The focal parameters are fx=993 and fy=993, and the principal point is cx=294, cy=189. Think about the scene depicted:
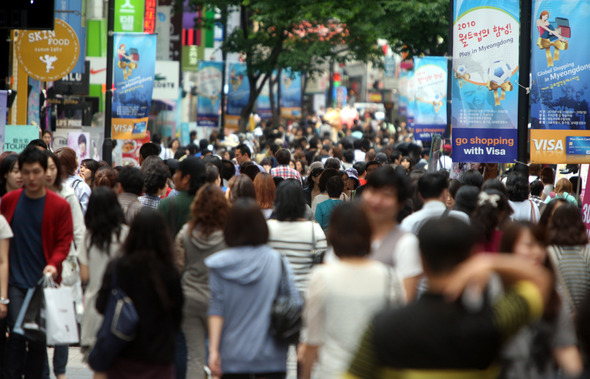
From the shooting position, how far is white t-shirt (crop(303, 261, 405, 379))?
15.5 feet

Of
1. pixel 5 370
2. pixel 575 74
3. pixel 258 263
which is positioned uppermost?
pixel 575 74

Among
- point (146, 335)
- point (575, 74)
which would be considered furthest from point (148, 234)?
point (575, 74)

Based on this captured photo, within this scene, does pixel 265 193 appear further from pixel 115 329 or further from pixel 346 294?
pixel 346 294

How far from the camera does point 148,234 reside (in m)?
5.44

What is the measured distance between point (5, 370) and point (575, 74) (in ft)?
22.7

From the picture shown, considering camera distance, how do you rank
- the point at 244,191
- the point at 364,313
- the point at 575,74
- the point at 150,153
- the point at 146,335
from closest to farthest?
the point at 364,313 < the point at 146,335 < the point at 244,191 < the point at 575,74 < the point at 150,153

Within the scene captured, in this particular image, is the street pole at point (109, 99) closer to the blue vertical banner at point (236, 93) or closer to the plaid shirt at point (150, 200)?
the plaid shirt at point (150, 200)

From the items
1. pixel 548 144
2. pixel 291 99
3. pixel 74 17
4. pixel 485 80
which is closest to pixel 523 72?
pixel 485 80

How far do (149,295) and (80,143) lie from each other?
12136mm

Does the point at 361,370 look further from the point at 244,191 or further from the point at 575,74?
the point at 575,74

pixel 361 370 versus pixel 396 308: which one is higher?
pixel 396 308

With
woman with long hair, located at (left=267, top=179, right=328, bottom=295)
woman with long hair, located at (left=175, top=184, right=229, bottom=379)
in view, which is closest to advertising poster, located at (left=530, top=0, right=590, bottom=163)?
woman with long hair, located at (left=267, top=179, right=328, bottom=295)

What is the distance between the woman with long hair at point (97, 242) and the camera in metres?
6.61

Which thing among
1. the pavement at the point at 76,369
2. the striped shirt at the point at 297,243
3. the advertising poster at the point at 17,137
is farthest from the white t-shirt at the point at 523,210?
the advertising poster at the point at 17,137
